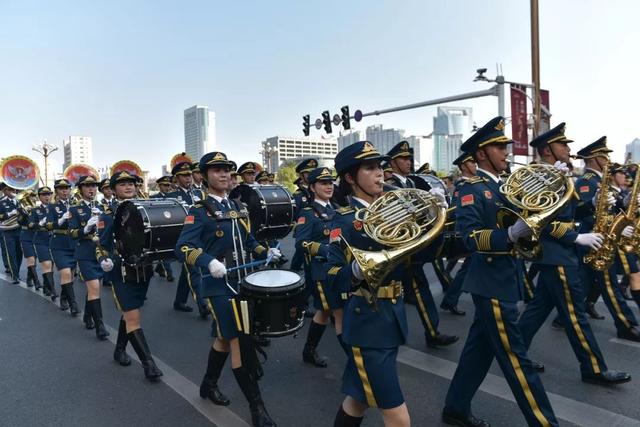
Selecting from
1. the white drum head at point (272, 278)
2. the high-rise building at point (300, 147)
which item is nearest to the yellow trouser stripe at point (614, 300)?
the white drum head at point (272, 278)

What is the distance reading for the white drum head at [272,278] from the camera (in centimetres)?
349

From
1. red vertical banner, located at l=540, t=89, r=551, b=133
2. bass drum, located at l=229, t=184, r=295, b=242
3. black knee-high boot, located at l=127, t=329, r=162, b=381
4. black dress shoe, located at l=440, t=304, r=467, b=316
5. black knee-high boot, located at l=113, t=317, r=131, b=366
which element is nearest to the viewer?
black knee-high boot, located at l=127, t=329, r=162, b=381

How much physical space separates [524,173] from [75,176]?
11356mm

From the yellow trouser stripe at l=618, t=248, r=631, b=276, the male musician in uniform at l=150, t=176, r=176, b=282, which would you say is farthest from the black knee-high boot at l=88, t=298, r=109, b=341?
the yellow trouser stripe at l=618, t=248, r=631, b=276

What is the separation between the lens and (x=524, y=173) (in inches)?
131

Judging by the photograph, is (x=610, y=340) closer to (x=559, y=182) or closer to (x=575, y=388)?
(x=575, y=388)

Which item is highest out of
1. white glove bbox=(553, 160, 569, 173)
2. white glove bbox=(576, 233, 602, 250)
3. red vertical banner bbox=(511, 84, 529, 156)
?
red vertical banner bbox=(511, 84, 529, 156)

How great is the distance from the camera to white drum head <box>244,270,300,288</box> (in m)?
3.49

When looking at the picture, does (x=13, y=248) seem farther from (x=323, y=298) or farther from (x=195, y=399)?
(x=323, y=298)

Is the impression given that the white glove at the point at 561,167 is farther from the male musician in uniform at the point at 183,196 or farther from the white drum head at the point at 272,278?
the male musician in uniform at the point at 183,196

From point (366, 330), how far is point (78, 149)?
4079 inches

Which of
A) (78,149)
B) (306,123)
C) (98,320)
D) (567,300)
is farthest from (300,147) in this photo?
(567,300)

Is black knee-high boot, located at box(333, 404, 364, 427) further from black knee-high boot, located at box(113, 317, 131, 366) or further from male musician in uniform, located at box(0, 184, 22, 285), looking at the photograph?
male musician in uniform, located at box(0, 184, 22, 285)

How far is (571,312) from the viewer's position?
4.13m
